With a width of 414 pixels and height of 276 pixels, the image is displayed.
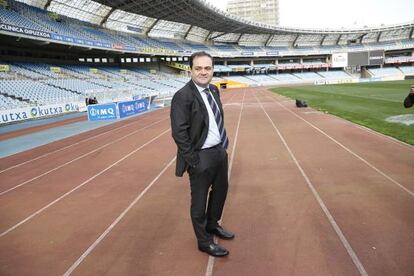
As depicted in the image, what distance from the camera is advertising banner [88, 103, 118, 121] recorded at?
21.8m

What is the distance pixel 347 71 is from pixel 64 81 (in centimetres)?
7384

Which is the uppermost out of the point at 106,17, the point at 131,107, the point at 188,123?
the point at 106,17

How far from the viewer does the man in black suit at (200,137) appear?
3334mm

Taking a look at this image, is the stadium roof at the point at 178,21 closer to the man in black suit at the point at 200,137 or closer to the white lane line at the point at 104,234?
the white lane line at the point at 104,234

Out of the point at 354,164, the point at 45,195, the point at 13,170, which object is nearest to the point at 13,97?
the point at 13,170

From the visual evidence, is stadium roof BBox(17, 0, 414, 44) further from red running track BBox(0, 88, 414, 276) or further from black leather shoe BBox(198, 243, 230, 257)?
black leather shoe BBox(198, 243, 230, 257)

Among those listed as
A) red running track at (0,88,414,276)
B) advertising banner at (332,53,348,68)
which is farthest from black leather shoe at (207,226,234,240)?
advertising banner at (332,53,348,68)

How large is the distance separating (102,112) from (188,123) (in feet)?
65.5

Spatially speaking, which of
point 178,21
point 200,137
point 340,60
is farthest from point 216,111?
point 340,60

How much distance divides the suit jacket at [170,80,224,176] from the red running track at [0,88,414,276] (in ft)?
4.33

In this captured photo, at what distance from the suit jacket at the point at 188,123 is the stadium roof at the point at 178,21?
44445 mm

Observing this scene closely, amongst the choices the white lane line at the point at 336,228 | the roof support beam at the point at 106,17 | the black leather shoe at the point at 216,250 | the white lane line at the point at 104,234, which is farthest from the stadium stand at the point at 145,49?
the black leather shoe at the point at 216,250

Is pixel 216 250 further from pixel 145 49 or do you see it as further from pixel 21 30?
pixel 145 49

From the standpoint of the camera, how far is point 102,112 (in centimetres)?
2192
